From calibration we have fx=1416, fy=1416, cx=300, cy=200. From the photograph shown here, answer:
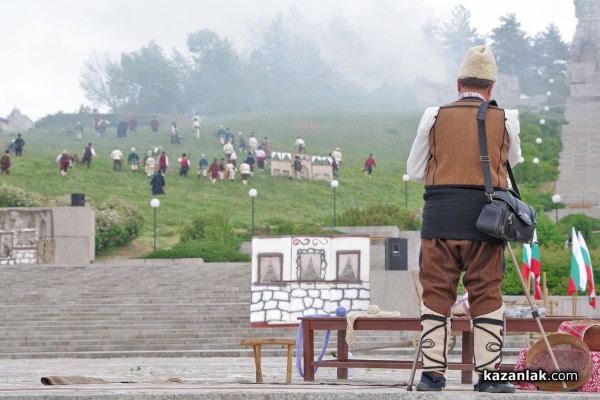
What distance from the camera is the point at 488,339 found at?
7.49 meters

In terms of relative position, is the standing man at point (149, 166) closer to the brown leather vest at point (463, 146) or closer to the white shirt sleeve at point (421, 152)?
the white shirt sleeve at point (421, 152)

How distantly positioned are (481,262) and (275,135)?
65.1 meters

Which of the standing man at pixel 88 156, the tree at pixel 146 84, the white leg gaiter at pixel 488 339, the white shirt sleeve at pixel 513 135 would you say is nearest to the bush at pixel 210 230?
the standing man at pixel 88 156

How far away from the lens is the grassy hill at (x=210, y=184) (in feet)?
145

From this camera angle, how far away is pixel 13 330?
23.4 meters

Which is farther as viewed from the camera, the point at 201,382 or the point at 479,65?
the point at 201,382

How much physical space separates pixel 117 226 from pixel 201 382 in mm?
28397

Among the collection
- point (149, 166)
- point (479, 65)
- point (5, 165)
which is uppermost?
point (149, 166)

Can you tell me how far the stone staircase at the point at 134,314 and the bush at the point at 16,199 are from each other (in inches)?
252

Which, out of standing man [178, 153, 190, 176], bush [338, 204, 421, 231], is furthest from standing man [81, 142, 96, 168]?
bush [338, 204, 421, 231]

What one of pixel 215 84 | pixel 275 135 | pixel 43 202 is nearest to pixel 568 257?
pixel 43 202

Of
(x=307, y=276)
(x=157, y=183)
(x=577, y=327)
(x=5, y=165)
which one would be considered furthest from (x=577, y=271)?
(x=5, y=165)

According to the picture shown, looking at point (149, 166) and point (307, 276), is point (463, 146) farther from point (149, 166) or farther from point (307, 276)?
point (149, 166)

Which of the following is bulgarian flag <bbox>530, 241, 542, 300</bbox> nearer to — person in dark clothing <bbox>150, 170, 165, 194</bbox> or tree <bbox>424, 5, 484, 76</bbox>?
person in dark clothing <bbox>150, 170, 165, 194</bbox>
